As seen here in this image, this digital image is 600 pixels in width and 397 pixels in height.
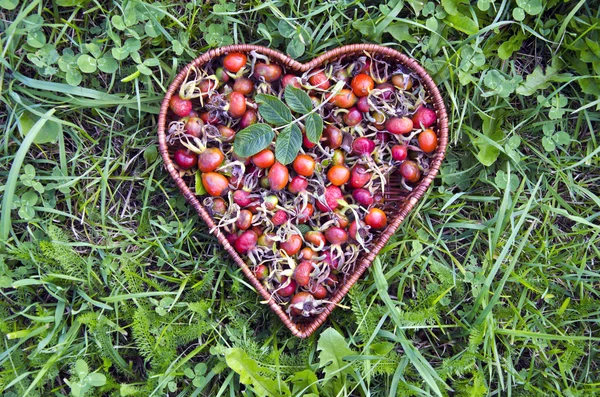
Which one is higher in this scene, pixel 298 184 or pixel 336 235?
pixel 298 184

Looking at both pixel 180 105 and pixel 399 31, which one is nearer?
pixel 180 105

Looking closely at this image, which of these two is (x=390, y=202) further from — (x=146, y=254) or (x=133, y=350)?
(x=133, y=350)

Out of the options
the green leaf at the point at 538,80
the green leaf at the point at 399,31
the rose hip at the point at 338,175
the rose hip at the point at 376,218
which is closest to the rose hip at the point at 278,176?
the rose hip at the point at 338,175

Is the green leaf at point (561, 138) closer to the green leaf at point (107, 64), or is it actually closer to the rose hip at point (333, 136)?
the rose hip at point (333, 136)

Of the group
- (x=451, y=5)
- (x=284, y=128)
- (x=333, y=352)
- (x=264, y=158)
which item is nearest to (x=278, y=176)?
(x=264, y=158)

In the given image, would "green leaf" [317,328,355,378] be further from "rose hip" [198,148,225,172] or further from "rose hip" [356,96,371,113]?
"rose hip" [356,96,371,113]

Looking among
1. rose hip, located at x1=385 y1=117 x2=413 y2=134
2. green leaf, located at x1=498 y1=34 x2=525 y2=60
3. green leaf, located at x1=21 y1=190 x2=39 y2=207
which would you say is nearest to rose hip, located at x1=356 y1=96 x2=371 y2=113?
rose hip, located at x1=385 y1=117 x2=413 y2=134

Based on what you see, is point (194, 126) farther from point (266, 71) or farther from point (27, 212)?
point (27, 212)
